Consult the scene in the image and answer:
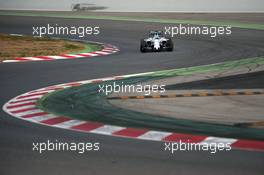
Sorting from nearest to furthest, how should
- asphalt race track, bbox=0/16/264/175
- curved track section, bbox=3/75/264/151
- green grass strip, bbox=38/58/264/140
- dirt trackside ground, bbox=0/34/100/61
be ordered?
1. asphalt race track, bbox=0/16/264/175
2. curved track section, bbox=3/75/264/151
3. green grass strip, bbox=38/58/264/140
4. dirt trackside ground, bbox=0/34/100/61

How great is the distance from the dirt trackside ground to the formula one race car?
329 centimetres

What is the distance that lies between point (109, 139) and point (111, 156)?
147 centimetres

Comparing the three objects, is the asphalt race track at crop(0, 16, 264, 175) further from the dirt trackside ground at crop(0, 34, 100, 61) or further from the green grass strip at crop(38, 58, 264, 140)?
the dirt trackside ground at crop(0, 34, 100, 61)

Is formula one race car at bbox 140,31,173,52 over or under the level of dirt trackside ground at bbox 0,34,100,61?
over

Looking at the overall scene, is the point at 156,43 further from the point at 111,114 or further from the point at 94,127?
the point at 94,127

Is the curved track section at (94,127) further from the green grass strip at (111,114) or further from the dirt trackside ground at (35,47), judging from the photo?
the dirt trackside ground at (35,47)

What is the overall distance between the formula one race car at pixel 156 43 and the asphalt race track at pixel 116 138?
61cm

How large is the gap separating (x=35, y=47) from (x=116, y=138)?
23001 mm

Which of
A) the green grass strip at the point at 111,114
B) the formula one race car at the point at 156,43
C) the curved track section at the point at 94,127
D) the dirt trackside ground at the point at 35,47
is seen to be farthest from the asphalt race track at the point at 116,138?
the dirt trackside ground at the point at 35,47

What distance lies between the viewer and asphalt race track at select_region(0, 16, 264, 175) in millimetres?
10281

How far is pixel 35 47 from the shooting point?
34.9 m

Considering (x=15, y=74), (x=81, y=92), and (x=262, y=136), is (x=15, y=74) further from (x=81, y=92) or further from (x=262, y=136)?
(x=262, y=136)

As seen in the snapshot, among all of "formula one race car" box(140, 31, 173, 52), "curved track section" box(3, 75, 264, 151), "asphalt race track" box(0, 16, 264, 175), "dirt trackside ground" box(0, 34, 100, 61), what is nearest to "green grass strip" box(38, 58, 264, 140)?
"curved track section" box(3, 75, 264, 151)

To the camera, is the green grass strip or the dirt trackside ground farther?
the dirt trackside ground
